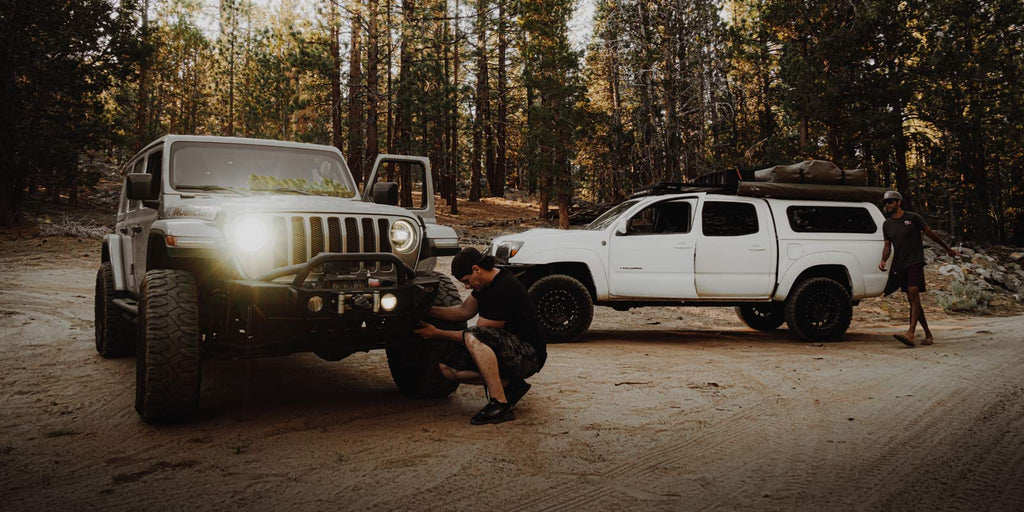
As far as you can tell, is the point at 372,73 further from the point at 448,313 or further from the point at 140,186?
the point at 448,313

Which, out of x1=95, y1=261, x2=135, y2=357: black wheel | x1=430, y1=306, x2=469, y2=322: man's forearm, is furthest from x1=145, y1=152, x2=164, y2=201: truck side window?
x1=430, y1=306, x2=469, y2=322: man's forearm

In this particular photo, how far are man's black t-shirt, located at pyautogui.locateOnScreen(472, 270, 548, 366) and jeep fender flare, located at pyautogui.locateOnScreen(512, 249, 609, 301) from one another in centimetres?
368

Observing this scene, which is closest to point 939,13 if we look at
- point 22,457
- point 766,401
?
point 766,401

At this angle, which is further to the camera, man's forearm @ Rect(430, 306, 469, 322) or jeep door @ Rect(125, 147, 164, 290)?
jeep door @ Rect(125, 147, 164, 290)

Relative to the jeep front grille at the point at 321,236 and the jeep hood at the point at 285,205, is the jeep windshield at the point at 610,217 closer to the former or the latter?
the jeep hood at the point at 285,205

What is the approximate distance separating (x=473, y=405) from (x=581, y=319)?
361 cm

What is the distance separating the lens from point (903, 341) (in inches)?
342

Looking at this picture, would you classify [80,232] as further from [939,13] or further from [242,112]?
[939,13]

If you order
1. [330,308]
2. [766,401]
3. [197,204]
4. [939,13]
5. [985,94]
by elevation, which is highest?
[939,13]

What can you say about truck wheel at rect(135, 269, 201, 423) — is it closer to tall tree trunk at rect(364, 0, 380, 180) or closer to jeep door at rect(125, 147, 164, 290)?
jeep door at rect(125, 147, 164, 290)

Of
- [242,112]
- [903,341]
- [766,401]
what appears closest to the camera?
[766,401]

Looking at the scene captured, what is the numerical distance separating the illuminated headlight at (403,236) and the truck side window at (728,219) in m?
5.23

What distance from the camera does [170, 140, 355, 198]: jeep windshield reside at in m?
5.67

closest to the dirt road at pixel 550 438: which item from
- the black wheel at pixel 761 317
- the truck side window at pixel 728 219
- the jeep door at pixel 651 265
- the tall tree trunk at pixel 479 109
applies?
the jeep door at pixel 651 265
